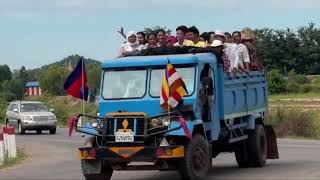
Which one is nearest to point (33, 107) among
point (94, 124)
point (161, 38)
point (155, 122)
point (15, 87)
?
point (161, 38)

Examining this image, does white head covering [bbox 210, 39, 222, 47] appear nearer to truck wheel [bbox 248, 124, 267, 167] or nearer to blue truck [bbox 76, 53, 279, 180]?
blue truck [bbox 76, 53, 279, 180]

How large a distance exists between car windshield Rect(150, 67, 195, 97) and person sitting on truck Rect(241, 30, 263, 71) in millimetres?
3383

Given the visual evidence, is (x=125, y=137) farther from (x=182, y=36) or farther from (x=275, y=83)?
(x=275, y=83)

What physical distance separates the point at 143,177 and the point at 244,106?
285cm

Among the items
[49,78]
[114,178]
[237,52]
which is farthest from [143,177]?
[49,78]

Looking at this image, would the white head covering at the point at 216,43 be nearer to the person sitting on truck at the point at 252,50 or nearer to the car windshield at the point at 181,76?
the person sitting on truck at the point at 252,50

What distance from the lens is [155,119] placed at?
43.3 feet

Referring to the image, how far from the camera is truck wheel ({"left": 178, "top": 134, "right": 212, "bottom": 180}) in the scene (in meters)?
13.1

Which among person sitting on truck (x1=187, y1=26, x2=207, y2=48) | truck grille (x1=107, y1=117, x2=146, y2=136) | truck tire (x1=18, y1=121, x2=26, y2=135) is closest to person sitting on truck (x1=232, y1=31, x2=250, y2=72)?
person sitting on truck (x1=187, y1=26, x2=207, y2=48)

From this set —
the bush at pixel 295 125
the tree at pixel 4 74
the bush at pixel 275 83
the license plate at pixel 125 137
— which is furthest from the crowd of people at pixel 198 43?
the tree at pixel 4 74

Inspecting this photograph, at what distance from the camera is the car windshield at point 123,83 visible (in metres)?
14.1

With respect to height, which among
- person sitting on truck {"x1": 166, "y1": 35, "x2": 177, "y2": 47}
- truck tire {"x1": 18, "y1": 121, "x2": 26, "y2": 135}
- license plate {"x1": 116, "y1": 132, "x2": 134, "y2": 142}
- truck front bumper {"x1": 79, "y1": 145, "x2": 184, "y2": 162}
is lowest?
truck tire {"x1": 18, "y1": 121, "x2": 26, "y2": 135}

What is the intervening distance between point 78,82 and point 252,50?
15.3 ft

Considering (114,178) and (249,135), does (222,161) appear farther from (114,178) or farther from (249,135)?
(114,178)
